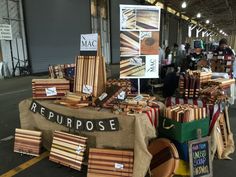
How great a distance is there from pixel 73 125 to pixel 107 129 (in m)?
0.43

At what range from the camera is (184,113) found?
238 cm

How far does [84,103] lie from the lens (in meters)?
2.64

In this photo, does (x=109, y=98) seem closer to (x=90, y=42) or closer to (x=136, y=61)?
(x=136, y=61)

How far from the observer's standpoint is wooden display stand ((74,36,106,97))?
278 centimetres

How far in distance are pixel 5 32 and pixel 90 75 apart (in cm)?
798

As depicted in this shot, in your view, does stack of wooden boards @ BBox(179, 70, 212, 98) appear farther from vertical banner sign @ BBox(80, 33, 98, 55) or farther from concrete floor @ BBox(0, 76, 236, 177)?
vertical banner sign @ BBox(80, 33, 98, 55)

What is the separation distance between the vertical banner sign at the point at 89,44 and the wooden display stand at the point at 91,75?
8 centimetres

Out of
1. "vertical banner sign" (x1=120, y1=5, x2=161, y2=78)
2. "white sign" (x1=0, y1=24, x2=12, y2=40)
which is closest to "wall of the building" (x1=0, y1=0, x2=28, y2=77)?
"white sign" (x1=0, y1=24, x2=12, y2=40)

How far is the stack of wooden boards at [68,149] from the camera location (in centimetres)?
255

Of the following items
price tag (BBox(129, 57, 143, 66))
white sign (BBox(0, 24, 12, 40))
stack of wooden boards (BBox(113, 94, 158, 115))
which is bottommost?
stack of wooden boards (BBox(113, 94, 158, 115))

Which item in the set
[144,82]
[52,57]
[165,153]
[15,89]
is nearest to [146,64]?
[165,153]

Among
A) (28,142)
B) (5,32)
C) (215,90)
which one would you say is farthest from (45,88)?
(5,32)

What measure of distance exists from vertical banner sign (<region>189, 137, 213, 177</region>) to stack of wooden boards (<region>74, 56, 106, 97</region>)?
1.18 metres

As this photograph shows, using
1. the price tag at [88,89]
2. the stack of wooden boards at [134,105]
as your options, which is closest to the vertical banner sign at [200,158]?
the stack of wooden boards at [134,105]
